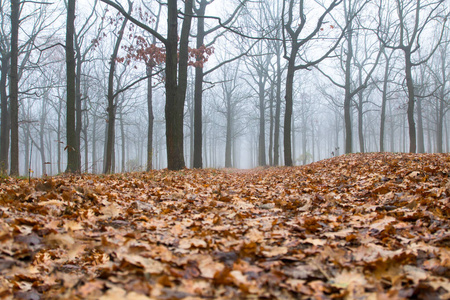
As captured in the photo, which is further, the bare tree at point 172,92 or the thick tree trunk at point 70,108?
the thick tree trunk at point 70,108

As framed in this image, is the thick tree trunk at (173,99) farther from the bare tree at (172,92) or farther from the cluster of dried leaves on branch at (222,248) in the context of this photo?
the cluster of dried leaves on branch at (222,248)

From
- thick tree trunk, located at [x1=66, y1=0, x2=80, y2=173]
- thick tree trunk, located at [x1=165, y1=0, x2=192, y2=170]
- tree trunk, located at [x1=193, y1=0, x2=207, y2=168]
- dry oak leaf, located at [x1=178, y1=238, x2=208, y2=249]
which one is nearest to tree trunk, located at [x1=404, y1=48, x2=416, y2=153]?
tree trunk, located at [x1=193, y1=0, x2=207, y2=168]

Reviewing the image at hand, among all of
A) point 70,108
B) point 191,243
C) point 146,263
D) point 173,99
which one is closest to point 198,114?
point 173,99

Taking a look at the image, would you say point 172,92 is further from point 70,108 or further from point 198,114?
point 198,114

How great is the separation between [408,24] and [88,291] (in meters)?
17.5

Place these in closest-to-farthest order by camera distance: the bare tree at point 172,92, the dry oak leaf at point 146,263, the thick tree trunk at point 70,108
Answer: the dry oak leaf at point 146,263 → the bare tree at point 172,92 → the thick tree trunk at point 70,108

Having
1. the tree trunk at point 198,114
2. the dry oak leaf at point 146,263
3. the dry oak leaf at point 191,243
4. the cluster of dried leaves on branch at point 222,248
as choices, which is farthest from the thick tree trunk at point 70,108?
the dry oak leaf at point 146,263

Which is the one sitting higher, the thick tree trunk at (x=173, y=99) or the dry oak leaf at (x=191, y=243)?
the thick tree trunk at (x=173, y=99)

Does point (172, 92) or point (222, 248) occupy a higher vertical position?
point (172, 92)

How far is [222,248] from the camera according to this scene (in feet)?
5.82

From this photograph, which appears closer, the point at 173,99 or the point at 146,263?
the point at 146,263

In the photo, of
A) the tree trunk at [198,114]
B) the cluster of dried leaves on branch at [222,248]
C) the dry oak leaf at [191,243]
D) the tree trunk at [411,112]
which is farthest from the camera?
the tree trunk at [411,112]

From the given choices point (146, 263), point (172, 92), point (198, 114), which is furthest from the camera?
point (198, 114)

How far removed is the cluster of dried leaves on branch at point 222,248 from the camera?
129 centimetres
